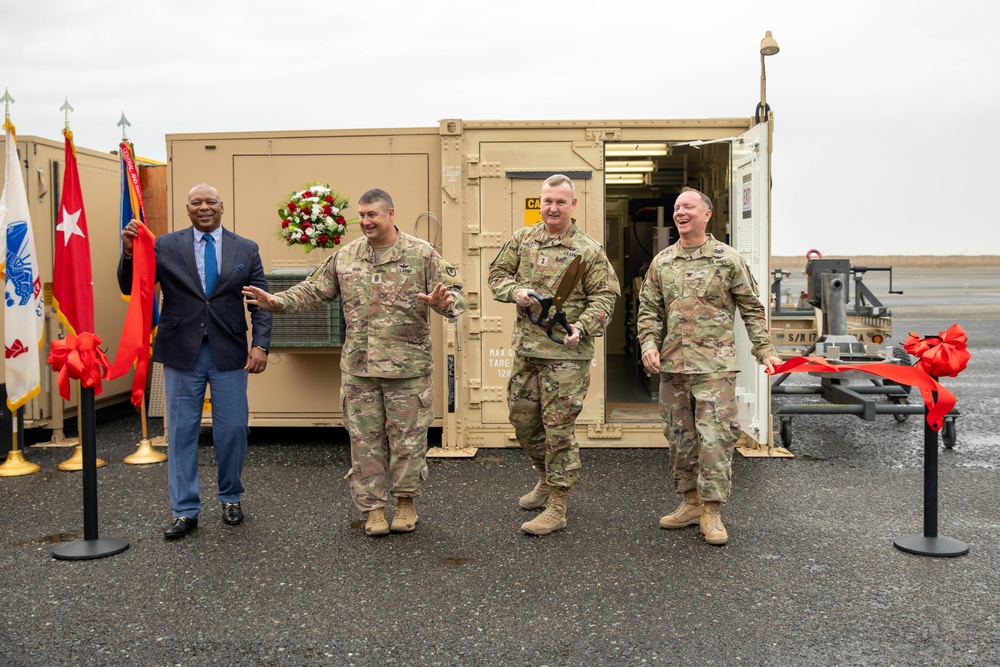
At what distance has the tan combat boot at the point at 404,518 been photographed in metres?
4.89

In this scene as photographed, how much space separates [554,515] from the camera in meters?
4.90

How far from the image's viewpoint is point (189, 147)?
7.32 m

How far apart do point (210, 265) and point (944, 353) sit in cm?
389

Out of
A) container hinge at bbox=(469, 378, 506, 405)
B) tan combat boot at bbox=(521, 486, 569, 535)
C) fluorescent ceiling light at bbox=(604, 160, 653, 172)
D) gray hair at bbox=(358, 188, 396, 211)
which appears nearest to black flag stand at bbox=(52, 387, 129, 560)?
gray hair at bbox=(358, 188, 396, 211)

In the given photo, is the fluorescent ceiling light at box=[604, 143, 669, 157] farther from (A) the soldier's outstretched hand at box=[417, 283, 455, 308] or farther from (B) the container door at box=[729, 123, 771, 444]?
(A) the soldier's outstretched hand at box=[417, 283, 455, 308]

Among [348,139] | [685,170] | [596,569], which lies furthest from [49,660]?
[685,170]

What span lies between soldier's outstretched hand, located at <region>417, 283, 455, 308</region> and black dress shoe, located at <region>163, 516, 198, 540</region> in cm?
178

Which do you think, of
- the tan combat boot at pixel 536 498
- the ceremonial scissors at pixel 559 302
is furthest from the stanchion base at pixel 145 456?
the ceremonial scissors at pixel 559 302

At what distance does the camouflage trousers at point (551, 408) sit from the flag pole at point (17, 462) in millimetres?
3945

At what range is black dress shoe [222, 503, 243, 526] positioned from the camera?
5090 mm

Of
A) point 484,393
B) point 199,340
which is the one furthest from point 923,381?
point 199,340

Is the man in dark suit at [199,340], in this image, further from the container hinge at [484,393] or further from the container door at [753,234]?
the container door at [753,234]

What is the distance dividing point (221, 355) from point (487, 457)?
8.61 feet

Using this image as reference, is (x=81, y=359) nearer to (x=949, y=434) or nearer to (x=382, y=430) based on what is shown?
(x=382, y=430)
